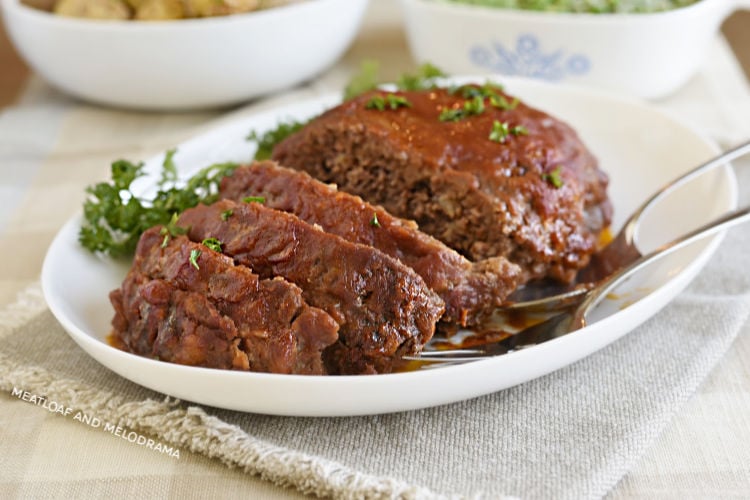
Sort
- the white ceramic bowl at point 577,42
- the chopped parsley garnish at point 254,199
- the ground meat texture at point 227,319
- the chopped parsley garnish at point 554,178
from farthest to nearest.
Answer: the white ceramic bowl at point 577,42 < the chopped parsley garnish at point 554,178 < the chopped parsley garnish at point 254,199 < the ground meat texture at point 227,319

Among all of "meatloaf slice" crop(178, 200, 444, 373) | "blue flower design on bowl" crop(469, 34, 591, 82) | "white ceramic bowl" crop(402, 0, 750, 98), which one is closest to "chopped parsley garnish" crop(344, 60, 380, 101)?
"white ceramic bowl" crop(402, 0, 750, 98)

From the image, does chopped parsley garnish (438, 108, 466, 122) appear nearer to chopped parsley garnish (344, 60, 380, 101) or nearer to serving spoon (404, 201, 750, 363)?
serving spoon (404, 201, 750, 363)

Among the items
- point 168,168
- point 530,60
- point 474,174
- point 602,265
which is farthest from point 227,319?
point 530,60

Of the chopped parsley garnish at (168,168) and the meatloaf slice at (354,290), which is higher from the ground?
the meatloaf slice at (354,290)

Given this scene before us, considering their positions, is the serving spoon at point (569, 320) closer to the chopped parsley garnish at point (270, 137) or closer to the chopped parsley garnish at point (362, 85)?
the chopped parsley garnish at point (270, 137)

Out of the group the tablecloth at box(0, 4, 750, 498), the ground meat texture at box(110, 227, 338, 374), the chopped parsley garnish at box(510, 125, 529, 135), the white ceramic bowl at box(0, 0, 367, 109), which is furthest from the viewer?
the white ceramic bowl at box(0, 0, 367, 109)

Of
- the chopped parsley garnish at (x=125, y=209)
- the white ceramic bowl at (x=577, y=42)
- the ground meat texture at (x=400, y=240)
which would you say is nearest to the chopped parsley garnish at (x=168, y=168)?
the chopped parsley garnish at (x=125, y=209)

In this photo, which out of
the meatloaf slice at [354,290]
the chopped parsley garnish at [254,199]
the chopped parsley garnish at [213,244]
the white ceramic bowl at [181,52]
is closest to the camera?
the meatloaf slice at [354,290]

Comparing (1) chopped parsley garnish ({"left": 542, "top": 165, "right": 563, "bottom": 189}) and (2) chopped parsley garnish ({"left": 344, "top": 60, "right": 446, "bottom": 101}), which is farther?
(2) chopped parsley garnish ({"left": 344, "top": 60, "right": 446, "bottom": 101})
